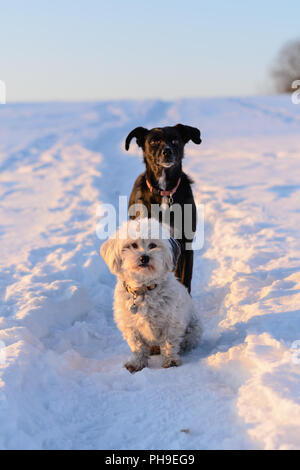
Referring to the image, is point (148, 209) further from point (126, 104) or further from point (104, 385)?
point (126, 104)

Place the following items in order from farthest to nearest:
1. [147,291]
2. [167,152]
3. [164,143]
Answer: [164,143] → [167,152] → [147,291]

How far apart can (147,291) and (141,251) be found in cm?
43

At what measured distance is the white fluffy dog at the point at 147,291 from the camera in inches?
157

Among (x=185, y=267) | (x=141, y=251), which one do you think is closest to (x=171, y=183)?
(x=185, y=267)

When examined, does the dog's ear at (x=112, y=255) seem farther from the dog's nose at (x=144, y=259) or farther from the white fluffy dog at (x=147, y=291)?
the dog's nose at (x=144, y=259)

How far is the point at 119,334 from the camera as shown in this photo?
5.23 metres

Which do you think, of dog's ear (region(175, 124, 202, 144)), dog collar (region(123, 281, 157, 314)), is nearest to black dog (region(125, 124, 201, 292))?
dog's ear (region(175, 124, 202, 144))

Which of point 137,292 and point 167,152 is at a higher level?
point 167,152

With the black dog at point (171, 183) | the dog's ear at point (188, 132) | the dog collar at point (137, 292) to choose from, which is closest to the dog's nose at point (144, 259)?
the dog collar at point (137, 292)

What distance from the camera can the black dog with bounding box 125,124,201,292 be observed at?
18.2ft

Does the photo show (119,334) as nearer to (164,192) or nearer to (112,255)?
(112,255)

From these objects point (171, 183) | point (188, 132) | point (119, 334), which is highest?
point (188, 132)
